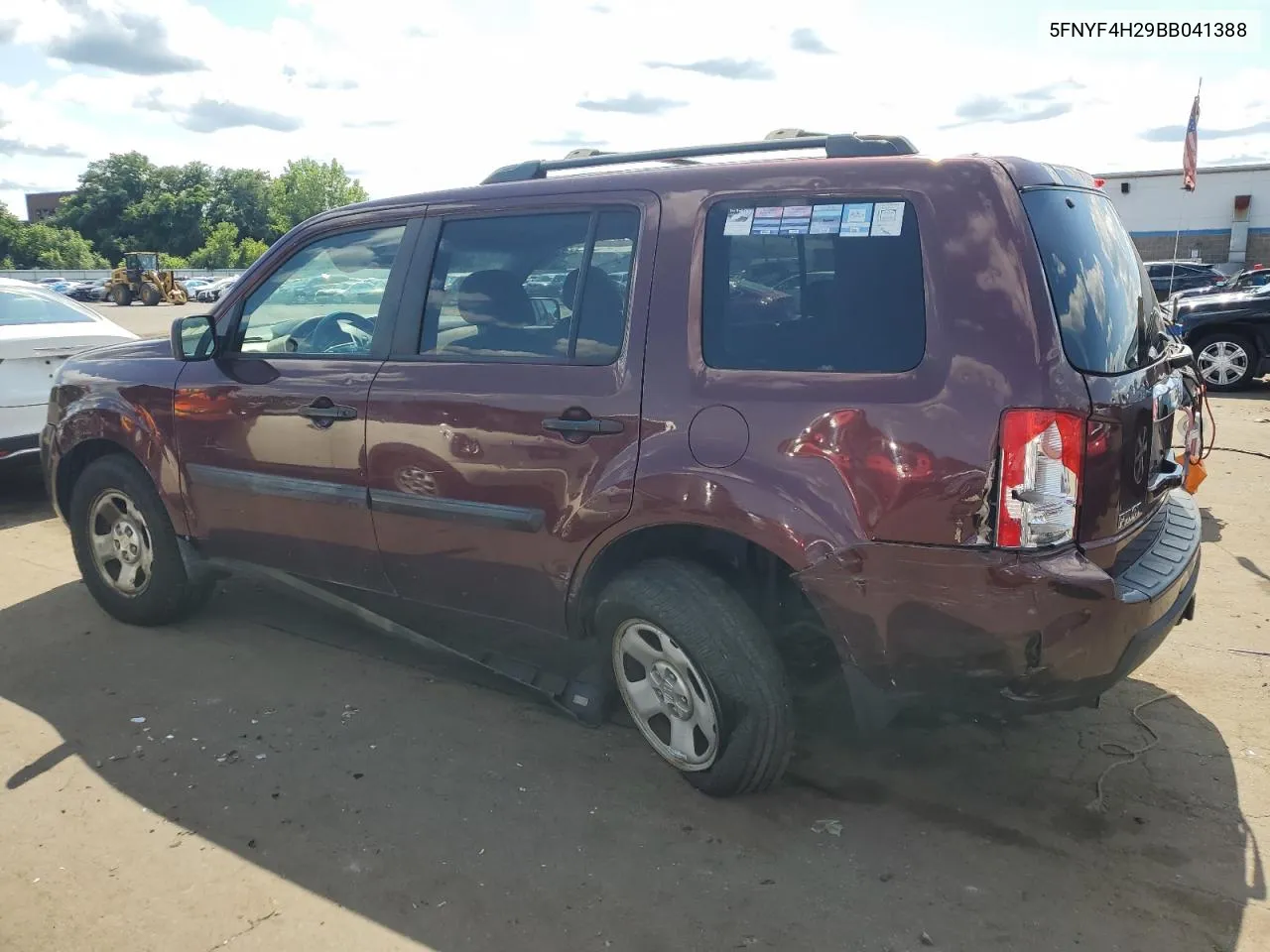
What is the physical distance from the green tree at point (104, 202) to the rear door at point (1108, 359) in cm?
11076

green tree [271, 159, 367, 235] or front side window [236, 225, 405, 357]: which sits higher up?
green tree [271, 159, 367, 235]

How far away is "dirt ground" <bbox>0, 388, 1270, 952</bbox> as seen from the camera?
2.77 metres

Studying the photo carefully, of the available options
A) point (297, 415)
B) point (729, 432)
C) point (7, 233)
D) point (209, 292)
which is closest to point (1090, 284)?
point (729, 432)

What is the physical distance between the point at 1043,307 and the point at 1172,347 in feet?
3.95

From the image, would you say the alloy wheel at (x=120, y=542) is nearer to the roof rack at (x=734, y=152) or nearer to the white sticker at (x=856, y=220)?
the roof rack at (x=734, y=152)

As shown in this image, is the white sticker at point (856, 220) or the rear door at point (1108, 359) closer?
the rear door at point (1108, 359)

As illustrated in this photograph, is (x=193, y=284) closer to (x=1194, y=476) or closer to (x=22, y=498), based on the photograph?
(x=22, y=498)

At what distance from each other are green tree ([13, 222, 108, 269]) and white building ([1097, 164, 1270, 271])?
269 ft

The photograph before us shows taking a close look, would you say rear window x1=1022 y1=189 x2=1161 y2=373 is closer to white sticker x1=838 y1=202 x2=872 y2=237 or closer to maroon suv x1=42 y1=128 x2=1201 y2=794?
maroon suv x1=42 y1=128 x2=1201 y2=794

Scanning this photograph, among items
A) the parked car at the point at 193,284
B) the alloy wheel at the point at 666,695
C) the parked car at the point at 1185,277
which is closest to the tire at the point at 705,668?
the alloy wheel at the point at 666,695

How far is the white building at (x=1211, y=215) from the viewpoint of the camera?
145 feet

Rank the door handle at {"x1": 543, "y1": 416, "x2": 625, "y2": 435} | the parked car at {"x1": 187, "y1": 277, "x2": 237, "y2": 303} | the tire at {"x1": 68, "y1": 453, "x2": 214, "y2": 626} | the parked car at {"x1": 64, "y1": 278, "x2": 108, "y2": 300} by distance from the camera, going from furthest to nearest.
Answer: the parked car at {"x1": 64, "y1": 278, "x2": 108, "y2": 300} → the parked car at {"x1": 187, "y1": 277, "x2": 237, "y2": 303} → the tire at {"x1": 68, "y1": 453, "x2": 214, "y2": 626} → the door handle at {"x1": 543, "y1": 416, "x2": 625, "y2": 435}

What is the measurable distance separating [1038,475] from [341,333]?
104 inches

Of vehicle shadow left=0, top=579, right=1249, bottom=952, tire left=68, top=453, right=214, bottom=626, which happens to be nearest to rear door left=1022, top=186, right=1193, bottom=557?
vehicle shadow left=0, top=579, right=1249, bottom=952
